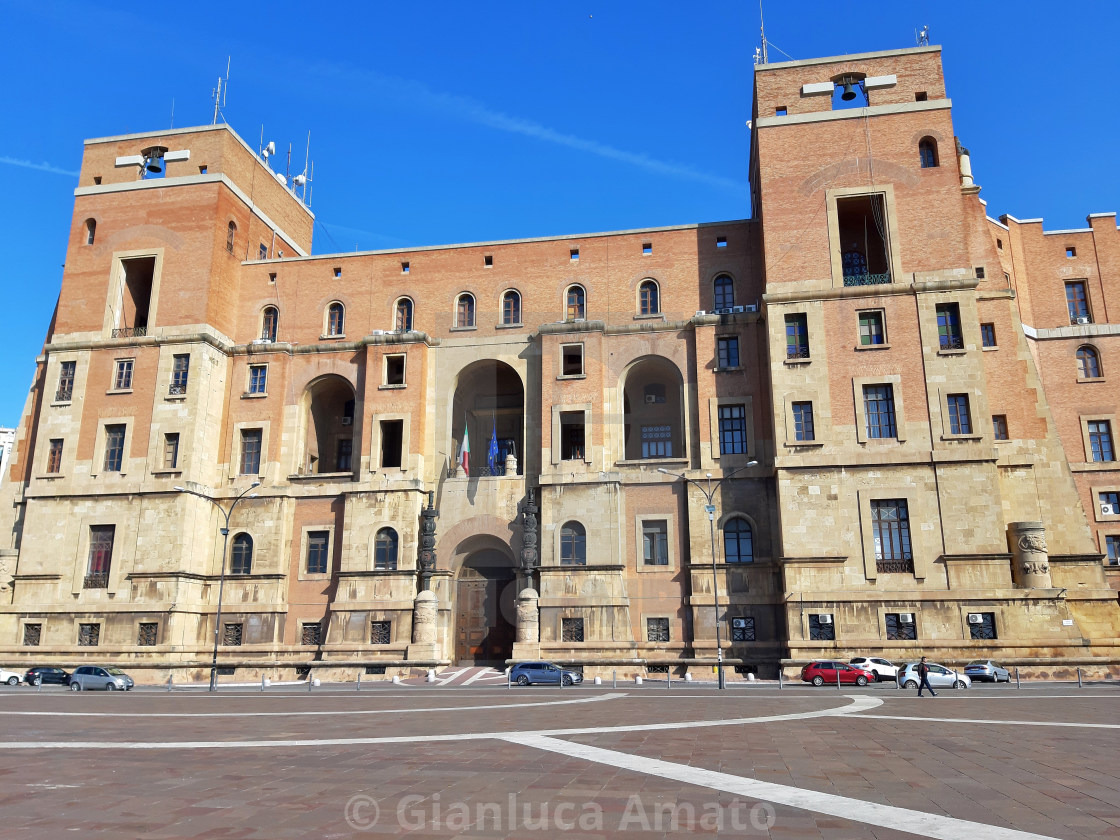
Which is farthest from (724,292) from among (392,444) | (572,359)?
(392,444)

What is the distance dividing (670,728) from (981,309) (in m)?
33.3

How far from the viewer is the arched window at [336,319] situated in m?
46.9

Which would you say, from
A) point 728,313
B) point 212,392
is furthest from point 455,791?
point 212,392

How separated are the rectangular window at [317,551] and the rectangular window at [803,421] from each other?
2324 centimetres

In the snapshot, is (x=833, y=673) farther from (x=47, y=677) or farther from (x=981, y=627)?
(x=47, y=677)

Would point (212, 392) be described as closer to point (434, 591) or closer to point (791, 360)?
point (434, 591)

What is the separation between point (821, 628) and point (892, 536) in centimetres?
497

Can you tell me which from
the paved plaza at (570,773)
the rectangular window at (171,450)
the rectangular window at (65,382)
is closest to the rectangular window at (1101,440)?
the paved plaza at (570,773)

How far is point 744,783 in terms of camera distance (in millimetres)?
10312

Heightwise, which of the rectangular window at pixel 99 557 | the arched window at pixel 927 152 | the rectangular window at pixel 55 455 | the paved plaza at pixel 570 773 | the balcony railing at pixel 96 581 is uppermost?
the arched window at pixel 927 152

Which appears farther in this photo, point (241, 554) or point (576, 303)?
point (576, 303)

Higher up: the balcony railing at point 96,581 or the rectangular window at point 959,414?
the rectangular window at point 959,414

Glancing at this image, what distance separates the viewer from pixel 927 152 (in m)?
40.4

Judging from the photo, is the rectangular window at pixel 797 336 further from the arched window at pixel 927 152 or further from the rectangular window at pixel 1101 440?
the rectangular window at pixel 1101 440
